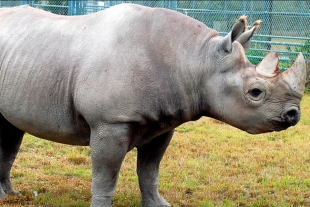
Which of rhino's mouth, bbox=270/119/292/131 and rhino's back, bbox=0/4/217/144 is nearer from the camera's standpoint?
rhino's mouth, bbox=270/119/292/131

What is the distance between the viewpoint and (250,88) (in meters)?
4.86

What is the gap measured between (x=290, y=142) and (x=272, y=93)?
4.46 m

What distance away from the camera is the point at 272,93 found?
482 centimetres

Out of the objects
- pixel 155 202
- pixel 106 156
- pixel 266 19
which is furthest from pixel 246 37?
pixel 266 19

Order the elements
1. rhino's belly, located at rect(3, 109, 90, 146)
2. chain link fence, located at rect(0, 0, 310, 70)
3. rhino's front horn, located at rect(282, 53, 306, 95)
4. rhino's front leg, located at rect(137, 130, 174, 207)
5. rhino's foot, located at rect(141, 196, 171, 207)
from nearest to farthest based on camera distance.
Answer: rhino's front horn, located at rect(282, 53, 306, 95) < rhino's belly, located at rect(3, 109, 90, 146) < rhino's front leg, located at rect(137, 130, 174, 207) < rhino's foot, located at rect(141, 196, 171, 207) < chain link fence, located at rect(0, 0, 310, 70)

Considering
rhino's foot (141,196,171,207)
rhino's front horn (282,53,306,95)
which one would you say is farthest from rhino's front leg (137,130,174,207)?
rhino's front horn (282,53,306,95)

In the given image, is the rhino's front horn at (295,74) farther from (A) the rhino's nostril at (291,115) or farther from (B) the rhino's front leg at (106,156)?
(B) the rhino's front leg at (106,156)

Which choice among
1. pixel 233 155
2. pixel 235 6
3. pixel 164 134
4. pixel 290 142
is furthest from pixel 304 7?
pixel 164 134

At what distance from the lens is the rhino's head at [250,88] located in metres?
4.79

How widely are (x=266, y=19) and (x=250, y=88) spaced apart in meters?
11.5

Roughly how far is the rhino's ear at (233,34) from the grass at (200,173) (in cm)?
199

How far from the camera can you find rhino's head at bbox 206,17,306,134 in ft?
15.7

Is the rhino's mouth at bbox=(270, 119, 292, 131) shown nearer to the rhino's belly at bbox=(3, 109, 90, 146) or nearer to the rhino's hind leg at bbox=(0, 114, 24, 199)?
the rhino's belly at bbox=(3, 109, 90, 146)

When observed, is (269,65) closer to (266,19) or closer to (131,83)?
(131,83)
